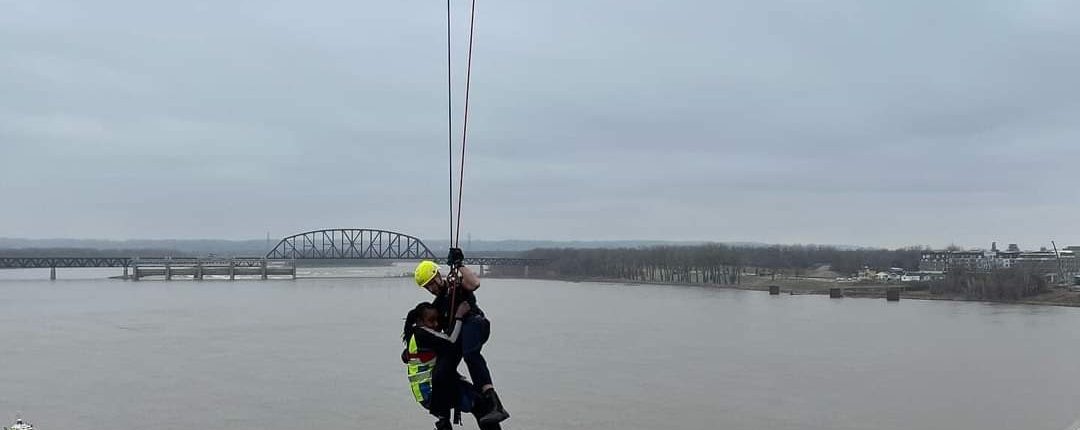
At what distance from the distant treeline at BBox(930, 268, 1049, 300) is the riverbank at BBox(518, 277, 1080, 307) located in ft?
1.29

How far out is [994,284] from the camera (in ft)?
139

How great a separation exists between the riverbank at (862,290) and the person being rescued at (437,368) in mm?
40190

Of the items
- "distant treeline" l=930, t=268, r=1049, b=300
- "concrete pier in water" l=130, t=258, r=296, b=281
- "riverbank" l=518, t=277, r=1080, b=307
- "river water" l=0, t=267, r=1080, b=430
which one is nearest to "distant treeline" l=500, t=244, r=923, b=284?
"riverbank" l=518, t=277, r=1080, b=307

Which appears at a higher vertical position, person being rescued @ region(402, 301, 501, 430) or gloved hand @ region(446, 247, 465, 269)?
gloved hand @ region(446, 247, 465, 269)

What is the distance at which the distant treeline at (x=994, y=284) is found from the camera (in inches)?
1639

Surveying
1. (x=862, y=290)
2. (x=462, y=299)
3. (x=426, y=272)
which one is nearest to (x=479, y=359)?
(x=462, y=299)

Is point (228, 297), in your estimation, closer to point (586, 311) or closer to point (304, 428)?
point (586, 311)

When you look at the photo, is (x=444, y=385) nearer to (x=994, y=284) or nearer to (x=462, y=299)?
(x=462, y=299)

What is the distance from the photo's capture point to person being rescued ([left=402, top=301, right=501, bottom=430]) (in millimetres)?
3766

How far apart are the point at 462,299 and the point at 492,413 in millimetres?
463

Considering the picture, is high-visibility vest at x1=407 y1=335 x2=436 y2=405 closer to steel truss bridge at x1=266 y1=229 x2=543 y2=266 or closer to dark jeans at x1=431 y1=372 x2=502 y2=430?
dark jeans at x1=431 y1=372 x2=502 y2=430

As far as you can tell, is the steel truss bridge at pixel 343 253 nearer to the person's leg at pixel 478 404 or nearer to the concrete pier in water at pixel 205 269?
the concrete pier in water at pixel 205 269

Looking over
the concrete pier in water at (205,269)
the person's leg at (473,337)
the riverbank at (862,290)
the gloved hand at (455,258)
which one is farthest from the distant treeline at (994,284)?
the gloved hand at (455,258)

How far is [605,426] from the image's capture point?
32.5 feet
